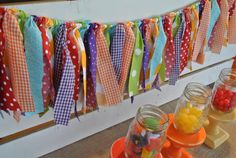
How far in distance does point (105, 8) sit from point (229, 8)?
45cm

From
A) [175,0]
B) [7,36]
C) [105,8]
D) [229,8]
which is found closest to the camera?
[7,36]

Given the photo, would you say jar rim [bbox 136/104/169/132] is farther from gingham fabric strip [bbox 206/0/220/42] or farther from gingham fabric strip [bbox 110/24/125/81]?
gingham fabric strip [bbox 206/0/220/42]

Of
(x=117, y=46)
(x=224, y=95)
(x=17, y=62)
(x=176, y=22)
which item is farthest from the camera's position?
(x=224, y=95)

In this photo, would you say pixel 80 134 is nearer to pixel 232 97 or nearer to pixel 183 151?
pixel 183 151

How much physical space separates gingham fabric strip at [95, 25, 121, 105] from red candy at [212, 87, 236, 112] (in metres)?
0.35

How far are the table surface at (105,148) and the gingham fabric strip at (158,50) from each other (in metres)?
0.29

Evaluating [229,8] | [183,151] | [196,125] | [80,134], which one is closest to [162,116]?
[196,125]

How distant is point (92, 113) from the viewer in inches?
34.7

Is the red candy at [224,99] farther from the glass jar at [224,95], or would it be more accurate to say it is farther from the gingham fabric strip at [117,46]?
the gingham fabric strip at [117,46]

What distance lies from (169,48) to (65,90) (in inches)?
12.6

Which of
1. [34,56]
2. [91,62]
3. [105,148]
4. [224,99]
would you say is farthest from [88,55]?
[224,99]

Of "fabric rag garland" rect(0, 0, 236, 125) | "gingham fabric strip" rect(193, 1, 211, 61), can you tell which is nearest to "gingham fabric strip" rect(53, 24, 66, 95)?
"fabric rag garland" rect(0, 0, 236, 125)

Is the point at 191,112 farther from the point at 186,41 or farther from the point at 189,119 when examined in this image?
the point at 186,41

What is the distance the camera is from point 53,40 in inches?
23.5
